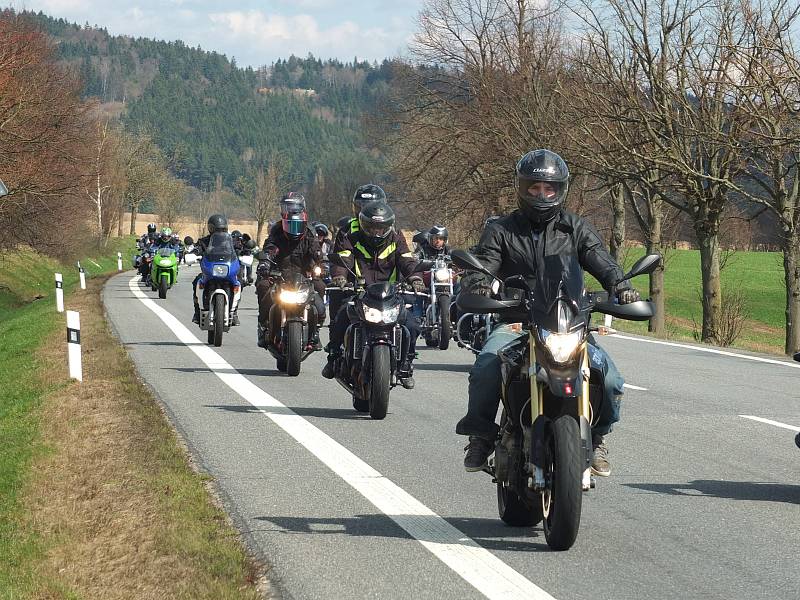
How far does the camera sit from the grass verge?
523 cm

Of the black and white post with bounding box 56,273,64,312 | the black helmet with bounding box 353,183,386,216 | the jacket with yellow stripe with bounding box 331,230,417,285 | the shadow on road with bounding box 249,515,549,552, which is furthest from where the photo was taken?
the black and white post with bounding box 56,273,64,312

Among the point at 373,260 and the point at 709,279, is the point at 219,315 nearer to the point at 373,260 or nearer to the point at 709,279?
the point at 373,260

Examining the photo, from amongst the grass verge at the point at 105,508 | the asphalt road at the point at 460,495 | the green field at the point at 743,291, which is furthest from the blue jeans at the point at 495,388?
the green field at the point at 743,291

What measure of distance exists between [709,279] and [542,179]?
2499cm

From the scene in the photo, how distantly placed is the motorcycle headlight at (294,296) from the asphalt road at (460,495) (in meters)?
0.83

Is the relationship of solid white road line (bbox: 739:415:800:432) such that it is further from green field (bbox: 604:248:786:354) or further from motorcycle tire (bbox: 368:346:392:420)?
green field (bbox: 604:248:786:354)

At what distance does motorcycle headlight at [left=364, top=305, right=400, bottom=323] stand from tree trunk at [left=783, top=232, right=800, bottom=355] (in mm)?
18689

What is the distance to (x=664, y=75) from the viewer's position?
28422 millimetres

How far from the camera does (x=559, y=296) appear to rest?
17.6ft

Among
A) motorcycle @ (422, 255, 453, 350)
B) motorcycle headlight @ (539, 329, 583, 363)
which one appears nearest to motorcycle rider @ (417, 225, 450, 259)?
motorcycle @ (422, 255, 453, 350)

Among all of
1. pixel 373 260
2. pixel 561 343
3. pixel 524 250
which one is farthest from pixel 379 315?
pixel 561 343

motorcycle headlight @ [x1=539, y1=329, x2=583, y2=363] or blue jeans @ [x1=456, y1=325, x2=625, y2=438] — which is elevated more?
motorcycle headlight @ [x1=539, y1=329, x2=583, y2=363]

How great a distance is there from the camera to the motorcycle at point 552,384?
527 cm

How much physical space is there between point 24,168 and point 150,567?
31637mm
